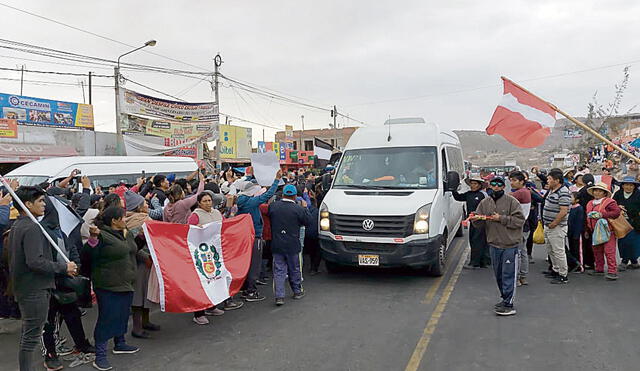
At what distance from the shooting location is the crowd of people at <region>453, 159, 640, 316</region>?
19.4 ft

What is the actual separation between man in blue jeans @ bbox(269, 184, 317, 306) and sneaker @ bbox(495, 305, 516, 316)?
9.11 ft

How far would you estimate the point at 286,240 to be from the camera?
6570mm

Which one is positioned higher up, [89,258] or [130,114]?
[130,114]

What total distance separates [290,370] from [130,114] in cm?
1963

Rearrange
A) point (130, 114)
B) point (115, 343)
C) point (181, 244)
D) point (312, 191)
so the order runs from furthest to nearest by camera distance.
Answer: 1. point (130, 114)
2. point (312, 191)
3. point (181, 244)
4. point (115, 343)

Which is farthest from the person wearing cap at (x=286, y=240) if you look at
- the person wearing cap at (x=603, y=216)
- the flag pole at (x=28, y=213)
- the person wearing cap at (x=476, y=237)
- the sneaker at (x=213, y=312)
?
the person wearing cap at (x=603, y=216)

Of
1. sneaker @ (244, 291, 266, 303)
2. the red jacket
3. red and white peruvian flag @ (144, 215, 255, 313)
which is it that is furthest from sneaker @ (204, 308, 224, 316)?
the red jacket

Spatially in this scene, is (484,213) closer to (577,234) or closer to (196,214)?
(577,234)

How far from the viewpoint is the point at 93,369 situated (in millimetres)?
4520

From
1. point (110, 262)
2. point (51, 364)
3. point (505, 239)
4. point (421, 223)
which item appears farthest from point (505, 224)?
point (51, 364)

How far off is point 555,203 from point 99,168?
1112 centimetres

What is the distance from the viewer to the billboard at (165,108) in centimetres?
2109

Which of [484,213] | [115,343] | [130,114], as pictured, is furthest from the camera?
[130,114]

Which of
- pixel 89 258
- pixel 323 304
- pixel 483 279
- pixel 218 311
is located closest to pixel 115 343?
pixel 89 258
